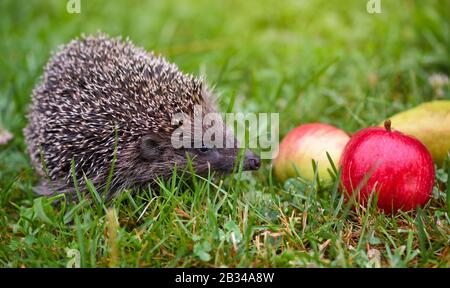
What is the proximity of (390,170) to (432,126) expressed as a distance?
36.0 inches

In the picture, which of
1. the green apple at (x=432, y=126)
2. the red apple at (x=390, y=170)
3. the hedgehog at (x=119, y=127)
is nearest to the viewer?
the red apple at (x=390, y=170)

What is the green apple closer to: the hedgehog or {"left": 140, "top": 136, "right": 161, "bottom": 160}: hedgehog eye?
the hedgehog

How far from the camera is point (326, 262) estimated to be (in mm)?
3693

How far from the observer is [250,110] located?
6.17 m

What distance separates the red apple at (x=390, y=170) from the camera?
4.20 metres

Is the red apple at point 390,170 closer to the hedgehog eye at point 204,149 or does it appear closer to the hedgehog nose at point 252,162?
the hedgehog nose at point 252,162

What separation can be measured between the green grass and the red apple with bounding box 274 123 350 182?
16cm

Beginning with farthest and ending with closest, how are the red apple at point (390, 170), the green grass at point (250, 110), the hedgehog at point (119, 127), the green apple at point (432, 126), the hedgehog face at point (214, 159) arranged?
the hedgehog face at point (214, 159) → the green apple at point (432, 126) → the hedgehog at point (119, 127) → the red apple at point (390, 170) → the green grass at point (250, 110)

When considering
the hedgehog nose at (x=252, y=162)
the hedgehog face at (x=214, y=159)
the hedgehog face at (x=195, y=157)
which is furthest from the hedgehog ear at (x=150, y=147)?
the hedgehog nose at (x=252, y=162)

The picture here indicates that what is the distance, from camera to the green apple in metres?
4.82

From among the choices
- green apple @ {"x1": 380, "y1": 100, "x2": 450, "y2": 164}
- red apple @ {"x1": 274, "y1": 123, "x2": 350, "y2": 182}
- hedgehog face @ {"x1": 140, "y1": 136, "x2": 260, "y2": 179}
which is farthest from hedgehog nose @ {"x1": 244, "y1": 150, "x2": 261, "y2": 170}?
green apple @ {"x1": 380, "y1": 100, "x2": 450, "y2": 164}

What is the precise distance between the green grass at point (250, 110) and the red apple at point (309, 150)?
156 millimetres

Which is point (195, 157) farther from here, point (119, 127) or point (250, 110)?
point (250, 110)

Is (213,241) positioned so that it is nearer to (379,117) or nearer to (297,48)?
(379,117)
